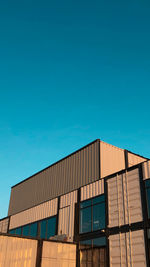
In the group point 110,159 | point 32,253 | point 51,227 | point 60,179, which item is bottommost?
point 32,253

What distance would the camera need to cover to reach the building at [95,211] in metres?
22.0

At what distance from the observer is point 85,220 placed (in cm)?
2727

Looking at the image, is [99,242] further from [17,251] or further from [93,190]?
[17,251]

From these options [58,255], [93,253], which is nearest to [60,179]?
[58,255]

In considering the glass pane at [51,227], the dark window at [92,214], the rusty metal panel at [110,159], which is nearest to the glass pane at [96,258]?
the dark window at [92,214]

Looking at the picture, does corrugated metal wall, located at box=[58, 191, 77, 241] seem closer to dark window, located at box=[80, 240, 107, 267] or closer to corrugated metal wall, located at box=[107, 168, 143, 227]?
dark window, located at box=[80, 240, 107, 267]

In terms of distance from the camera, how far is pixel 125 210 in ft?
76.1

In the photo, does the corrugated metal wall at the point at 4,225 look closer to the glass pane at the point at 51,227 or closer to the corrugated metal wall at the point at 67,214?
the glass pane at the point at 51,227

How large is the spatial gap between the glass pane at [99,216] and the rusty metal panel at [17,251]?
244 inches

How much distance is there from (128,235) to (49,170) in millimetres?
20400

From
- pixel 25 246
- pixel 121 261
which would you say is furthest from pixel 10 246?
pixel 121 261

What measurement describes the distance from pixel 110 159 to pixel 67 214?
8498mm

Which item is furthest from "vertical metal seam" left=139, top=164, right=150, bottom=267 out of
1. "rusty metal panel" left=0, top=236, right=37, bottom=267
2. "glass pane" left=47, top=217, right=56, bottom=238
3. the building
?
"glass pane" left=47, top=217, right=56, bottom=238

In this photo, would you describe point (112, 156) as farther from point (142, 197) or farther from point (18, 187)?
point (18, 187)
